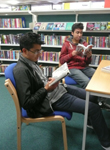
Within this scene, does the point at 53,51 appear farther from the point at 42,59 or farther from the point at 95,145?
the point at 95,145

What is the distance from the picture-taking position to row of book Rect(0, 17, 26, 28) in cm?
300

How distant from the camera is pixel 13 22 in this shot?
9.93 feet

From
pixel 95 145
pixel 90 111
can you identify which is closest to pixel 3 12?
pixel 90 111

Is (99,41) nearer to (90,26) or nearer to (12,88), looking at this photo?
(90,26)

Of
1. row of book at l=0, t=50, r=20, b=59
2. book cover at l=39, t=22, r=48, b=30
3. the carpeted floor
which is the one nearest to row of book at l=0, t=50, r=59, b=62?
row of book at l=0, t=50, r=20, b=59

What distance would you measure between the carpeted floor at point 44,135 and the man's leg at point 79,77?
495mm

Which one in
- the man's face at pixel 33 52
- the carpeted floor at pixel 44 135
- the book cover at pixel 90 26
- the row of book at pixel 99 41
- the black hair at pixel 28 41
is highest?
the book cover at pixel 90 26

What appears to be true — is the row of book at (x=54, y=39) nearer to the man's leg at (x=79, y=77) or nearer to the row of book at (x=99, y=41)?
the row of book at (x=99, y=41)

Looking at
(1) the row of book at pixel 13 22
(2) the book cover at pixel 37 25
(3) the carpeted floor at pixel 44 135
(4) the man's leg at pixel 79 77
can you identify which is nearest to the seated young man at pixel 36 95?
(3) the carpeted floor at pixel 44 135

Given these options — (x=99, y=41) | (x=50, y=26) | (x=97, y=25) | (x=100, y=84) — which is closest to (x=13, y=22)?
(x=50, y=26)

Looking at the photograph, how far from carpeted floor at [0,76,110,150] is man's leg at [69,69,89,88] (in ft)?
1.63

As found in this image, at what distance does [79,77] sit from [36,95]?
959mm

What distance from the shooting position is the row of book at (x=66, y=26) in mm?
2548

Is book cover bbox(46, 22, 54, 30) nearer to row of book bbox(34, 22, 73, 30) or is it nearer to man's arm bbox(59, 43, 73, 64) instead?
row of book bbox(34, 22, 73, 30)
